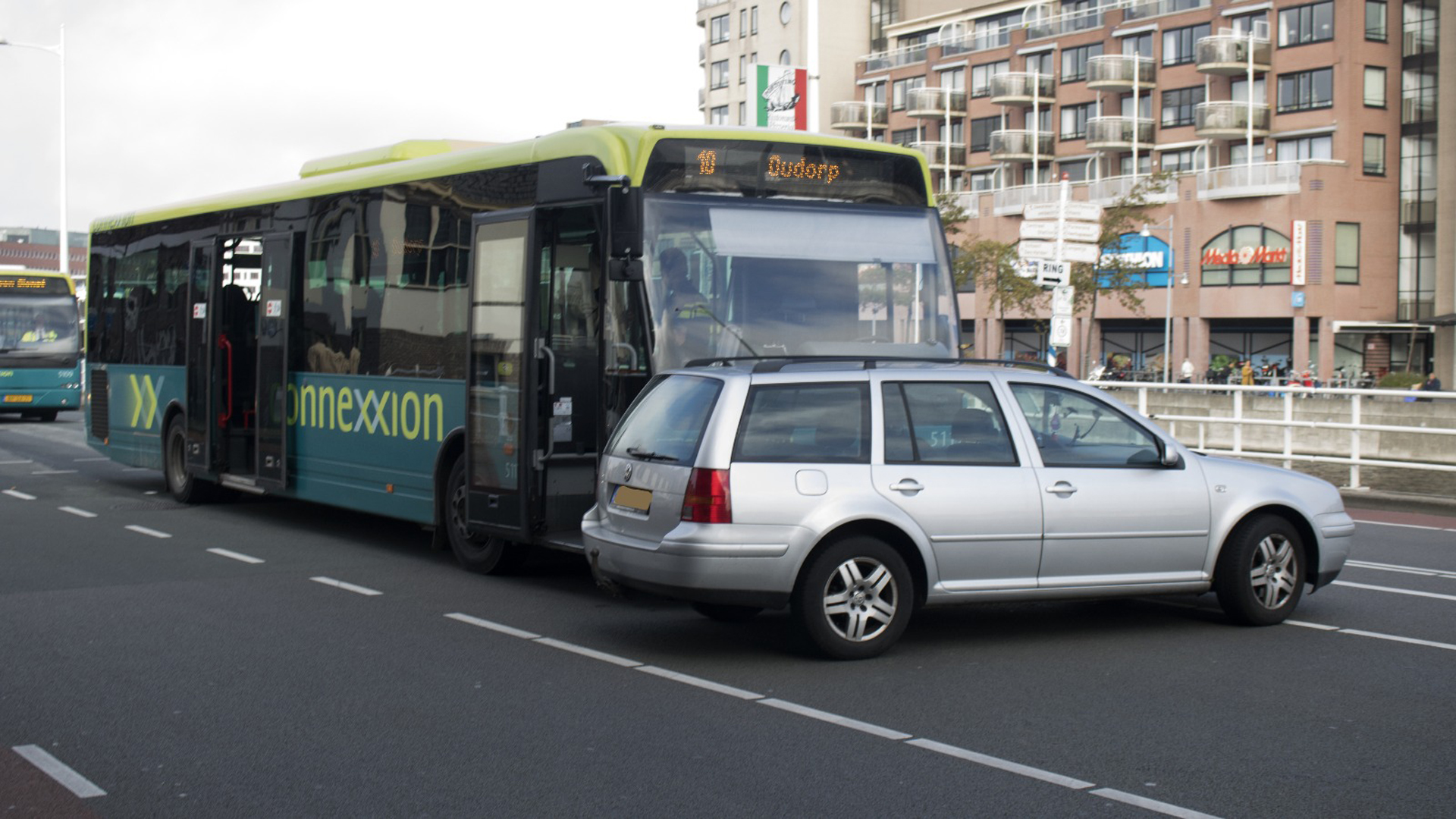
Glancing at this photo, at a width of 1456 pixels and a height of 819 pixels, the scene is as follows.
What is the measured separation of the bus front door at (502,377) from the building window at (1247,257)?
182ft

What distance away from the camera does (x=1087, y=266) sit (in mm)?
52469

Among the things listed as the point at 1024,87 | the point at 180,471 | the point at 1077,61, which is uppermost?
the point at 1077,61

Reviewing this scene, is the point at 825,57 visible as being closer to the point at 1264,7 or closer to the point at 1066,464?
the point at 1264,7

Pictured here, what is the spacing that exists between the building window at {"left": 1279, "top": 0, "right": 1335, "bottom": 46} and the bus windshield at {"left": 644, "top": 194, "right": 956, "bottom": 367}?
57.5 meters

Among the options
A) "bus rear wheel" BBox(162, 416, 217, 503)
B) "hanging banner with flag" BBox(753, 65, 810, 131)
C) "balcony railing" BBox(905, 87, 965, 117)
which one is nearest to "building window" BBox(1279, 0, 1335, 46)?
"balcony railing" BBox(905, 87, 965, 117)

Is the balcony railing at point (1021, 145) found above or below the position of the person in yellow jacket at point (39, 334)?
above

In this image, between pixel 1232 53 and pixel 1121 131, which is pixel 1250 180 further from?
pixel 1121 131

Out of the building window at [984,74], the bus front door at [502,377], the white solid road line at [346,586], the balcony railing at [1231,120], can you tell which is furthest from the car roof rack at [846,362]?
the building window at [984,74]

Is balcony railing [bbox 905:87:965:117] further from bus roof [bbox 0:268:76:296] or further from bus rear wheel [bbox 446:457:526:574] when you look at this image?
bus rear wheel [bbox 446:457:526:574]

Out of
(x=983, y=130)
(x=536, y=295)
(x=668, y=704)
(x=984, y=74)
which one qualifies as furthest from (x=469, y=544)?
(x=984, y=74)

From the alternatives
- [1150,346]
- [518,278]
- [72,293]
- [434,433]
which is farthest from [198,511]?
[1150,346]

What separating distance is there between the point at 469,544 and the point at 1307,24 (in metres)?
59.1

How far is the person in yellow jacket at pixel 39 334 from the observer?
33781 millimetres

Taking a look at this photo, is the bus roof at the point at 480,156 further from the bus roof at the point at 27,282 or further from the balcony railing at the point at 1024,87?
the balcony railing at the point at 1024,87
